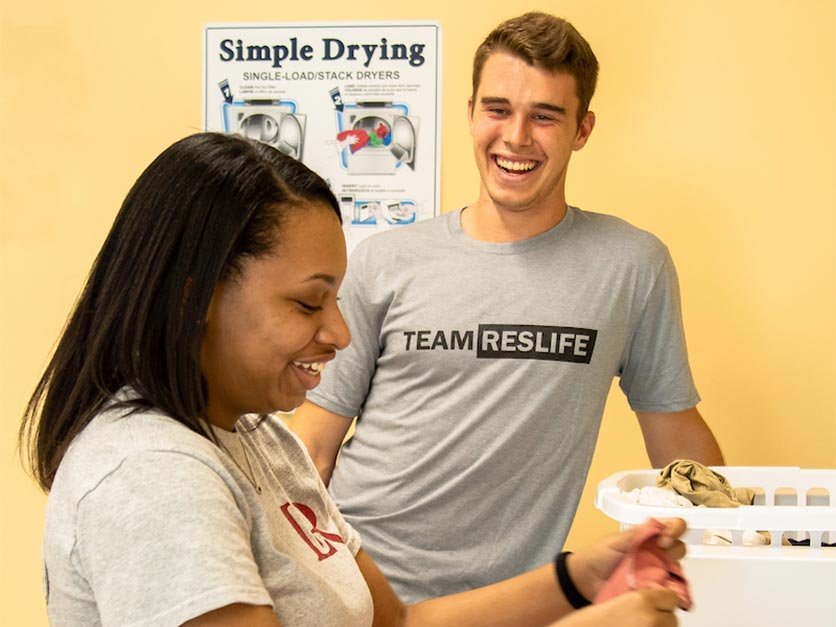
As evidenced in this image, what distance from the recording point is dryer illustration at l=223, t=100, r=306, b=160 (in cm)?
231

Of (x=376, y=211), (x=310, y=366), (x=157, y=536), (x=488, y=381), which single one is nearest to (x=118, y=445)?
(x=157, y=536)

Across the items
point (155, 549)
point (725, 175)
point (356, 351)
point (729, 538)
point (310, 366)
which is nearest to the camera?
point (155, 549)

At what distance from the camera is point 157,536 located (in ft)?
2.56

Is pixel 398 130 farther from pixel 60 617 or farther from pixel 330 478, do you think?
pixel 60 617

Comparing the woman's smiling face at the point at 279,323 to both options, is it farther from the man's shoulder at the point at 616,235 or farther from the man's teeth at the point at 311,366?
the man's shoulder at the point at 616,235

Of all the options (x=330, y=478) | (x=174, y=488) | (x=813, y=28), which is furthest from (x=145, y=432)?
(x=813, y=28)

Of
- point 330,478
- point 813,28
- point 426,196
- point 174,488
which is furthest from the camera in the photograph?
point 426,196

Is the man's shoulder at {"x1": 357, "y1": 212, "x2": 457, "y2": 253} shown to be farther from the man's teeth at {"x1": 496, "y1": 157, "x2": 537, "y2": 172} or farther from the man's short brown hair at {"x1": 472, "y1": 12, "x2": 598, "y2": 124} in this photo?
the man's short brown hair at {"x1": 472, "y1": 12, "x2": 598, "y2": 124}

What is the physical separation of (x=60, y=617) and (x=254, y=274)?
32 cm

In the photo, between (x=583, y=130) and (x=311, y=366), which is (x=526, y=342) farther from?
(x=311, y=366)

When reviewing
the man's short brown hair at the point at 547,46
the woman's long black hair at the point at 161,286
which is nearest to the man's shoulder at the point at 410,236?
the man's short brown hair at the point at 547,46

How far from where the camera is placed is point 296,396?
1.00 metres

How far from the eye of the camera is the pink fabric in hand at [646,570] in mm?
1080

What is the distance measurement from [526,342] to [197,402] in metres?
0.84
